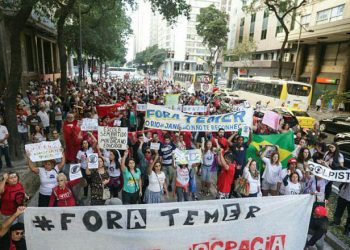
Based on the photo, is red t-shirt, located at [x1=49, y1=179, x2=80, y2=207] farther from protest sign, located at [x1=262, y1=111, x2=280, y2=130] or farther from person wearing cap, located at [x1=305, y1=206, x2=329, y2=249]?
protest sign, located at [x1=262, y1=111, x2=280, y2=130]

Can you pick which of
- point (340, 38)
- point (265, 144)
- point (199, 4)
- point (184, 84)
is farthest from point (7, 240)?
point (199, 4)

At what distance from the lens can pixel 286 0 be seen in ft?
86.2

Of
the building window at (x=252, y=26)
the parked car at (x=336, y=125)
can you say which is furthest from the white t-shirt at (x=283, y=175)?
the building window at (x=252, y=26)

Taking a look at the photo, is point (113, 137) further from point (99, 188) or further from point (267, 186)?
point (267, 186)

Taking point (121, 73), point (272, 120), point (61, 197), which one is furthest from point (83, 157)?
point (121, 73)

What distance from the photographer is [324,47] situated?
105ft

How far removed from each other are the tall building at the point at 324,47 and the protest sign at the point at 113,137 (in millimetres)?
24115

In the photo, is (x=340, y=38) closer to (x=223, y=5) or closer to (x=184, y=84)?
(x=184, y=84)

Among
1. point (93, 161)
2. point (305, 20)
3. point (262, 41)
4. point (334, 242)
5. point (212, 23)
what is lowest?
point (334, 242)

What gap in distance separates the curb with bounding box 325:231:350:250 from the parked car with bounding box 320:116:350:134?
12345 millimetres

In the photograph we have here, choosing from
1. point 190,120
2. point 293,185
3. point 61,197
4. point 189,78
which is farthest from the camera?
point 189,78

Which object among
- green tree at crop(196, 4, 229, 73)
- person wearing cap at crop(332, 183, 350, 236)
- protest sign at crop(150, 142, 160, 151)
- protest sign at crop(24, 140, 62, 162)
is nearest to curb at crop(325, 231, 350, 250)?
person wearing cap at crop(332, 183, 350, 236)

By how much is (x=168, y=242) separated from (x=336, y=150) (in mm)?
5194

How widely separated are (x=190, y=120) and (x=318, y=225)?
14.3 feet
